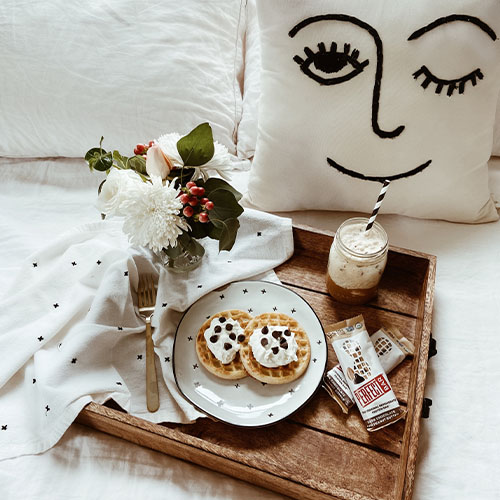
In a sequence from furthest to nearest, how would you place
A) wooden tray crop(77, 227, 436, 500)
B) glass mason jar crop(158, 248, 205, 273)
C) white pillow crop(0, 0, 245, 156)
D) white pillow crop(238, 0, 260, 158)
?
1. white pillow crop(238, 0, 260, 158)
2. white pillow crop(0, 0, 245, 156)
3. glass mason jar crop(158, 248, 205, 273)
4. wooden tray crop(77, 227, 436, 500)

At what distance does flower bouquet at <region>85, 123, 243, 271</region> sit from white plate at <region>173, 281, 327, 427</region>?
0.44 ft

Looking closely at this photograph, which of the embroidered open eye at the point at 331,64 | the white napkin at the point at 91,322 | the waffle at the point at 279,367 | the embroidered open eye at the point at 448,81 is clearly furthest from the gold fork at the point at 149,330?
the embroidered open eye at the point at 448,81

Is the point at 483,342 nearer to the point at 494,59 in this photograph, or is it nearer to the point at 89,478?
the point at 494,59

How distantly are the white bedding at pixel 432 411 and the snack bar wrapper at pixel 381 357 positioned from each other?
0.09m

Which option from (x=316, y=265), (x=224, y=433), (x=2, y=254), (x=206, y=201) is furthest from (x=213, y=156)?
(x=2, y=254)

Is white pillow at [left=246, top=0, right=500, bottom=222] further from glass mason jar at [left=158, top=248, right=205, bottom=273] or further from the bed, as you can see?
glass mason jar at [left=158, top=248, right=205, bottom=273]

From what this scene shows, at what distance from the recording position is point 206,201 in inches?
30.8

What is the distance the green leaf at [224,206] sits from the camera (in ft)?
2.66

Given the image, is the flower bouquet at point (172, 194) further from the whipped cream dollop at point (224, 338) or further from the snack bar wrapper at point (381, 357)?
the snack bar wrapper at point (381, 357)

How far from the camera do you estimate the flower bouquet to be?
2.43ft

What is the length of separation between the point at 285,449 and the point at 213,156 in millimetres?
517

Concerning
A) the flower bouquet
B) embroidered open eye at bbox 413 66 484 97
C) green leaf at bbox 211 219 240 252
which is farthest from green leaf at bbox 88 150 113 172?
embroidered open eye at bbox 413 66 484 97

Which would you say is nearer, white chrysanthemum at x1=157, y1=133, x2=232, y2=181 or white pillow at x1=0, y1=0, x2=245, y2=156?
white chrysanthemum at x1=157, y1=133, x2=232, y2=181

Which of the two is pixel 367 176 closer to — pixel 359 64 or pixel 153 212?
pixel 359 64
